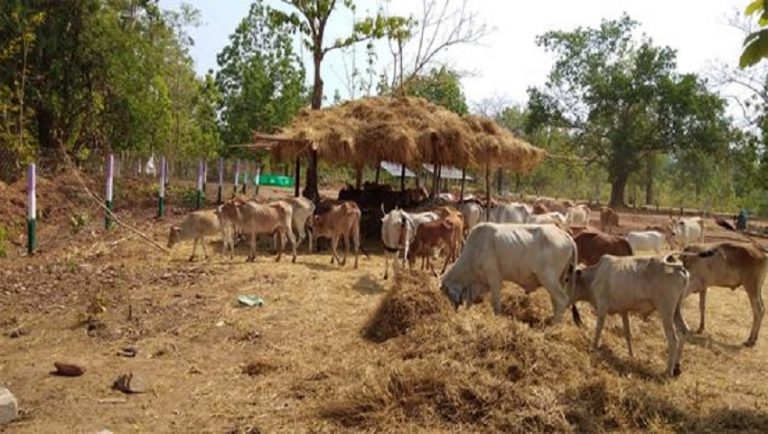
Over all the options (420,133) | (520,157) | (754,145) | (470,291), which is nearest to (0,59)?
(420,133)

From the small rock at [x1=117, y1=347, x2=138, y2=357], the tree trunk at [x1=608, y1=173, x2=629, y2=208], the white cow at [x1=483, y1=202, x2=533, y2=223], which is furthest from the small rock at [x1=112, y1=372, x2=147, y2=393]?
the tree trunk at [x1=608, y1=173, x2=629, y2=208]

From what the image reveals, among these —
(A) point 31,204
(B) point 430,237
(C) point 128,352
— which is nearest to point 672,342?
(B) point 430,237

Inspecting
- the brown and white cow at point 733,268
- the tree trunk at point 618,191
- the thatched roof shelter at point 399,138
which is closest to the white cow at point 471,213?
the thatched roof shelter at point 399,138

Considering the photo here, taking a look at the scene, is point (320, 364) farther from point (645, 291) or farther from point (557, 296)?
point (645, 291)

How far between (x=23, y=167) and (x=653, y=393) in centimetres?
1999

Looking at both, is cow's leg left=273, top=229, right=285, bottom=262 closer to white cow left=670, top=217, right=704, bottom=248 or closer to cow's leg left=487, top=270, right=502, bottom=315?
cow's leg left=487, top=270, right=502, bottom=315

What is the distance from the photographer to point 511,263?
9.23 m

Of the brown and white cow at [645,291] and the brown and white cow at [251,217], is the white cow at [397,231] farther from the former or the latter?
the brown and white cow at [645,291]

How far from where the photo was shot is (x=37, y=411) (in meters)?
6.16

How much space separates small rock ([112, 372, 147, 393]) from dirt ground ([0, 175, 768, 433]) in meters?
0.07

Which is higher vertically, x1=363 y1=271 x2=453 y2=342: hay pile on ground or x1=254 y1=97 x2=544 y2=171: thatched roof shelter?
x1=254 y1=97 x2=544 y2=171: thatched roof shelter

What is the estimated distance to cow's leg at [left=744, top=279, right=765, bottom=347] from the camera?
392 inches

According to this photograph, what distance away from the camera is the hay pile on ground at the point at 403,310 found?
328 inches

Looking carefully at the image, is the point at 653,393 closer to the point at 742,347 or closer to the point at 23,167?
the point at 742,347
